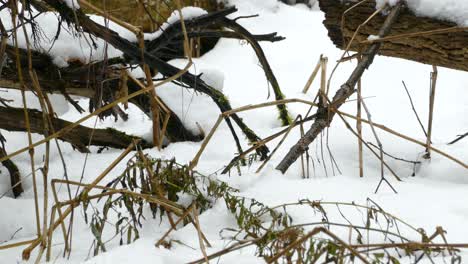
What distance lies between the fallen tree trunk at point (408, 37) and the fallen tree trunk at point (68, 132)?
898 mm

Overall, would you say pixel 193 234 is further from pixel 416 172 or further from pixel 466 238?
pixel 416 172

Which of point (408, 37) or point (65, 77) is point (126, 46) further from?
point (408, 37)

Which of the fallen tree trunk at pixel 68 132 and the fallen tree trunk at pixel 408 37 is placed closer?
the fallen tree trunk at pixel 408 37

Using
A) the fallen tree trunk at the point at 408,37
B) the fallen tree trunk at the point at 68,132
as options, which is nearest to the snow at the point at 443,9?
the fallen tree trunk at the point at 408,37

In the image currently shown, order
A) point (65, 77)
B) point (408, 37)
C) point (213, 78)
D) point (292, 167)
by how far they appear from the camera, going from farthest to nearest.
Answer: point (213, 78) → point (65, 77) → point (292, 167) → point (408, 37)

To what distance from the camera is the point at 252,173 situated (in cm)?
183

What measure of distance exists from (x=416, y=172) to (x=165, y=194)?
87cm

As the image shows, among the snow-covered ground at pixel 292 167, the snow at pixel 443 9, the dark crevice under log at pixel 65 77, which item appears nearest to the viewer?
the snow-covered ground at pixel 292 167

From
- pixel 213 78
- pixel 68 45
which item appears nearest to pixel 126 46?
pixel 68 45

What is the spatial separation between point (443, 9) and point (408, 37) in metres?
0.15

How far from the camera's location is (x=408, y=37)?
72.2 inches

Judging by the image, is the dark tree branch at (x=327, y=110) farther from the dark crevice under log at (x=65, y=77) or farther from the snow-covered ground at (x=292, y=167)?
the dark crevice under log at (x=65, y=77)

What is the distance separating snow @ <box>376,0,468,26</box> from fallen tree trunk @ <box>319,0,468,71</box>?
18mm

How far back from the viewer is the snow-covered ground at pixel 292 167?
1492mm
